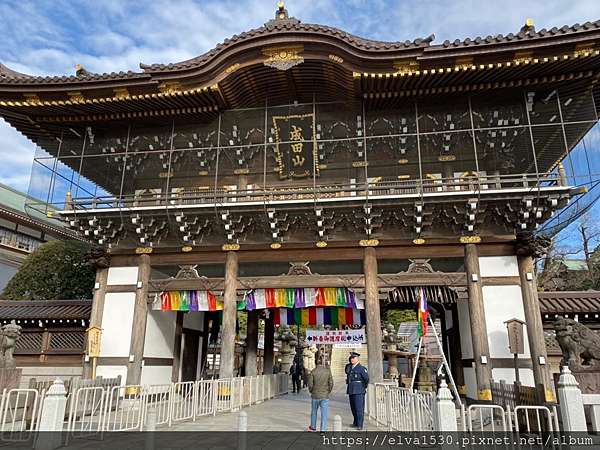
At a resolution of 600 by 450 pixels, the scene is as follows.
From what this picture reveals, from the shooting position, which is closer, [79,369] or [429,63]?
[429,63]

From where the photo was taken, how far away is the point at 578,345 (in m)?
9.94

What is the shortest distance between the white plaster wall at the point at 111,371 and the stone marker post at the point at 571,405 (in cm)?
1242

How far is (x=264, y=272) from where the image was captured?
50.9 feet

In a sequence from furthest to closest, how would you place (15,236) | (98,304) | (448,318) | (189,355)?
(15,236) < (189,355) < (448,318) < (98,304)

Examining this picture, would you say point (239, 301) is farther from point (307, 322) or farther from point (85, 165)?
point (85, 165)

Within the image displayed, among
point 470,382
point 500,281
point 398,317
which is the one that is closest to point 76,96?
point 500,281

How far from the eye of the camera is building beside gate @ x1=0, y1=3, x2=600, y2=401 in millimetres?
12016

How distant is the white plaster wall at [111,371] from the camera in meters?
13.6

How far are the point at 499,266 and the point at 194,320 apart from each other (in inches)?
503

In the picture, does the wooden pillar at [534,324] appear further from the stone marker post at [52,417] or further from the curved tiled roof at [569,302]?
the stone marker post at [52,417]

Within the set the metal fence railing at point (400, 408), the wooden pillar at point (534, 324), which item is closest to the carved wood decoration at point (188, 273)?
the metal fence railing at point (400, 408)

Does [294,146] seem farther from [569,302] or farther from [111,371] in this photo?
[569,302]

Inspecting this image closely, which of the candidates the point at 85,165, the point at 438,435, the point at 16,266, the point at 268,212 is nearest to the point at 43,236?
the point at 16,266

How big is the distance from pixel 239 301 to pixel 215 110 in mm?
6678
